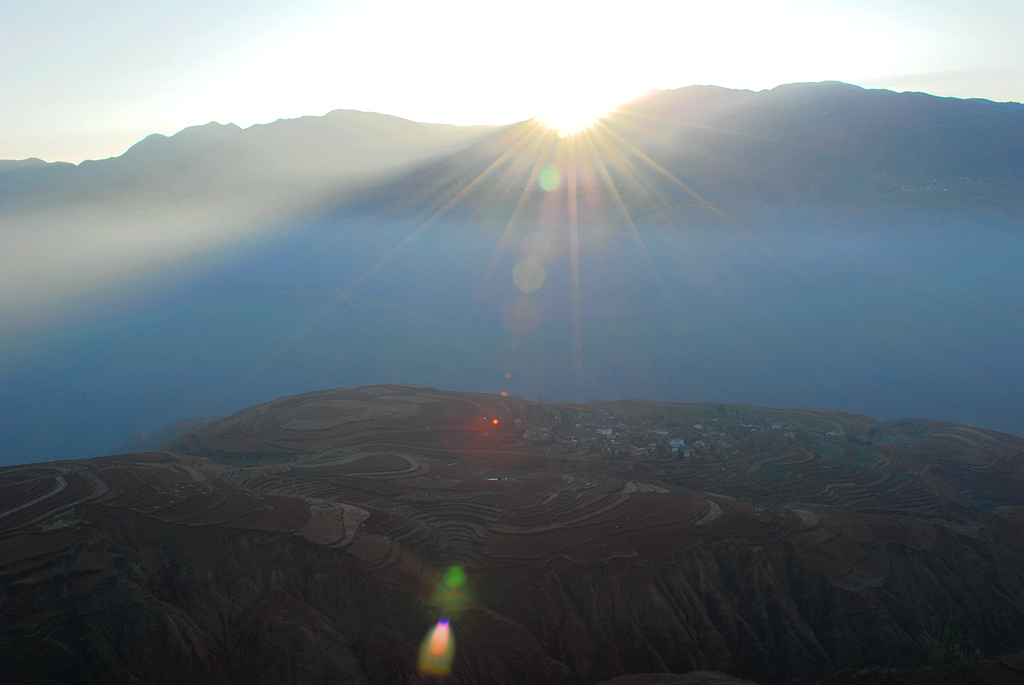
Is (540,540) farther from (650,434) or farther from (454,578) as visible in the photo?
(650,434)

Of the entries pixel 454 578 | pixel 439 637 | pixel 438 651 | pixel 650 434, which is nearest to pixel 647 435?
pixel 650 434

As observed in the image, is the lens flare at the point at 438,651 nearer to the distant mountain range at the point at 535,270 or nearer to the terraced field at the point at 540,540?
the terraced field at the point at 540,540

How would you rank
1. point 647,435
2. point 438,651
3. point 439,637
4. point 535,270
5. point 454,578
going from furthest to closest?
1. point 535,270
2. point 647,435
3. point 454,578
4. point 439,637
5. point 438,651

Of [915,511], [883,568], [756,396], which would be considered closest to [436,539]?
[883,568]

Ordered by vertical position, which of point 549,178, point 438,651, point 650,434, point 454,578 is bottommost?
point 650,434

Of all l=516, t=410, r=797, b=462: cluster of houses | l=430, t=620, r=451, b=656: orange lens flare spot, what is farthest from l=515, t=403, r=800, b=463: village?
l=430, t=620, r=451, b=656: orange lens flare spot

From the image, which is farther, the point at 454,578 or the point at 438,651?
the point at 454,578
